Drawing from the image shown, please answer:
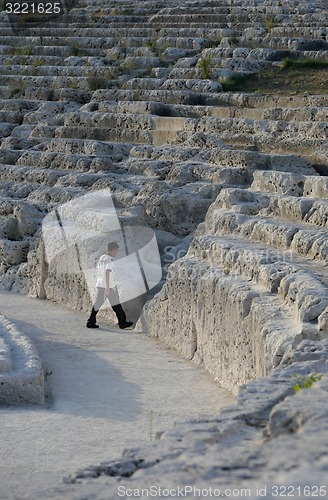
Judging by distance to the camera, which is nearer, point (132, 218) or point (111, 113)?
point (132, 218)

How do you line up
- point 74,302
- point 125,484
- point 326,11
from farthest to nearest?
point 326,11 → point 74,302 → point 125,484

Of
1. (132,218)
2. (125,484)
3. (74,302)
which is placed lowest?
(74,302)

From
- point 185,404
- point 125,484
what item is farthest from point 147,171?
point 125,484

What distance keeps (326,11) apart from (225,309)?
10.1m

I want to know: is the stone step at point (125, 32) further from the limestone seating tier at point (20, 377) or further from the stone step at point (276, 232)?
the limestone seating tier at point (20, 377)

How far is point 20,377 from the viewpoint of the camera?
26.5ft

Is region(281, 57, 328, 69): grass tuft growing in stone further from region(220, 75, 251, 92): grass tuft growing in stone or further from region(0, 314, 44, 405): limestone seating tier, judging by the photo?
region(0, 314, 44, 405): limestone seating tier

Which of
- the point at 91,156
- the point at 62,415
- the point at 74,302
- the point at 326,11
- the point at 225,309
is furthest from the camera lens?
the point at 326,11

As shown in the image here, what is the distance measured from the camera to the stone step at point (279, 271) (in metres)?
7.13

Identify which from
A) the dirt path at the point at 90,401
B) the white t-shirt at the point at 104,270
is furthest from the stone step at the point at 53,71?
the dirt path at the point at 90,401

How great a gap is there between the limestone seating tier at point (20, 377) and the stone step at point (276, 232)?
224cm

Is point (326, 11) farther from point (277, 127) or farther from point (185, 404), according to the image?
point (185, 404)

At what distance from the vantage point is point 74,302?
11.6m

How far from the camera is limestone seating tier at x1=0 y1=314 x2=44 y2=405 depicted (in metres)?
8.02
